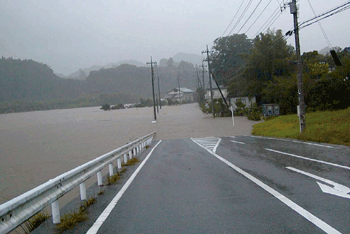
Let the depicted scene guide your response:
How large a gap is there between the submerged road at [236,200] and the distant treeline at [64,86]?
244ft

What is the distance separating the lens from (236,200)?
6.28 meters

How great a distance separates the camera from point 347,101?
29.2 m

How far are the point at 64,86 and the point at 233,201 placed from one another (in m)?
123

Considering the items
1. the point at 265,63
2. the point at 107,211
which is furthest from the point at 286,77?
the point at 107,211

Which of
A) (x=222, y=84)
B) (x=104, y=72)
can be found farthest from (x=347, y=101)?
(x=104, y=72)

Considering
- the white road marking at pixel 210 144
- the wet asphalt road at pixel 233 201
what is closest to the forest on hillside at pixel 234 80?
the white road marking at pixel 210 144

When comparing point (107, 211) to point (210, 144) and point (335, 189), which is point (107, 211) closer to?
point (335, 189)

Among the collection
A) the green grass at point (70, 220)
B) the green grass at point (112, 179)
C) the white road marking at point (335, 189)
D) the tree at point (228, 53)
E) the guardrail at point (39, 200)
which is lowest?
the green grass at point (112, 179)

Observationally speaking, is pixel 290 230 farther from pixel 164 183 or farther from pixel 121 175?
pixel 121 175

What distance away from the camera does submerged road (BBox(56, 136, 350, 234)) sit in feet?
16.0

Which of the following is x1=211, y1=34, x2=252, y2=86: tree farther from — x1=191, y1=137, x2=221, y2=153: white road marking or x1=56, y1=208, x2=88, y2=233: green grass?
x1=56, y1=208, x2=88, y2=233: green grass

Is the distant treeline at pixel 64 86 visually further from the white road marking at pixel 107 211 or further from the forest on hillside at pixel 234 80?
the white road marking at pixel 107 211

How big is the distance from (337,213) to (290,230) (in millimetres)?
1162

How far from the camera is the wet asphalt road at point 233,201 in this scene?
4871 millimetres
